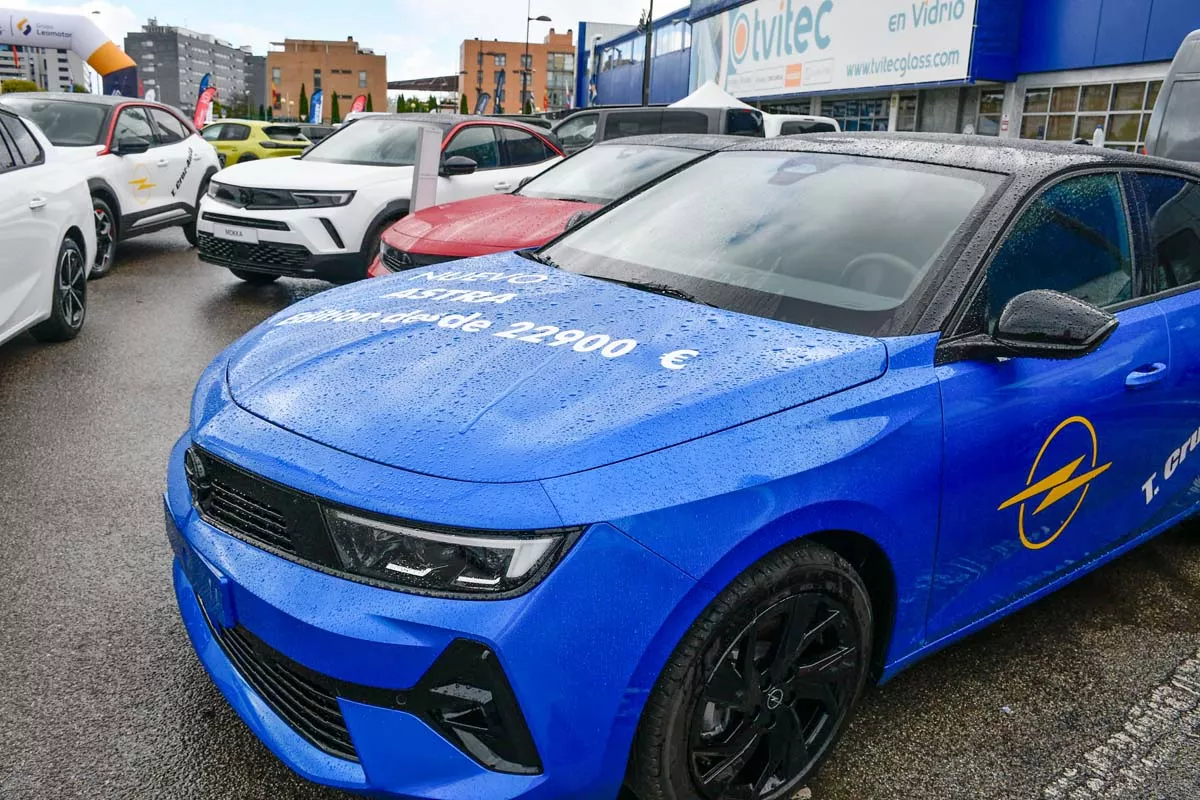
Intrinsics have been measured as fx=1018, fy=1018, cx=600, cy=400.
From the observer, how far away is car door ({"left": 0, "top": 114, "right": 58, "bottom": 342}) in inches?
217

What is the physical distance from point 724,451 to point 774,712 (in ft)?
2.07

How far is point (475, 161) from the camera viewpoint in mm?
8859

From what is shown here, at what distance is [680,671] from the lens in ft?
6.38

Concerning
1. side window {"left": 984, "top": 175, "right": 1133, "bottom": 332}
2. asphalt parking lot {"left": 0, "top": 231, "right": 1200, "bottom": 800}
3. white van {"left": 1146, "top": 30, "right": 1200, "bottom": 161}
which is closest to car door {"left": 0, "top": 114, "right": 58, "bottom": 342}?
asphalt parking lot {"left": 0, "top": 231, "right": 1200, "bottom": 800}

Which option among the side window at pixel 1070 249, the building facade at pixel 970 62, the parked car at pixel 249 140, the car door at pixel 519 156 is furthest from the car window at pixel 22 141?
the building facade at pixel 970 62

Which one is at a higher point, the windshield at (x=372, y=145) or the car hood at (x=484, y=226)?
the windshield at (x=372, y=145)

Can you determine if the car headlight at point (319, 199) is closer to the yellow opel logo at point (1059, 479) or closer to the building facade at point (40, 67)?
the yellow opel logo at point (1059, 479)

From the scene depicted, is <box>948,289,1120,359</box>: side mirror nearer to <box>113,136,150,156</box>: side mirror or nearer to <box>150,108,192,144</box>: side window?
<box>113,136,150,156</box>: side mirror

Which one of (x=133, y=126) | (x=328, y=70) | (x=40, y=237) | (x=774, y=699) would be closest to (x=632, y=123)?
(x=133, y=126)

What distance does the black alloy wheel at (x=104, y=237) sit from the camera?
897 cm

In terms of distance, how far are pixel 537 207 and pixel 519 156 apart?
289 cm

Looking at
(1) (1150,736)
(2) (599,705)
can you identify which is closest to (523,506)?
(2) (599,705)

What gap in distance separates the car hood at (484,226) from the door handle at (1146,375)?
3605 mm

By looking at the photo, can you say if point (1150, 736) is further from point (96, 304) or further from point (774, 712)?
point (96, 304)
